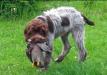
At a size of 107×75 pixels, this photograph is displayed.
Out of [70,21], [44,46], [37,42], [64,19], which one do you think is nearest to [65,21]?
[64,19]

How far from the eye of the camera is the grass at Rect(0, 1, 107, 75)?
7457 millimetres

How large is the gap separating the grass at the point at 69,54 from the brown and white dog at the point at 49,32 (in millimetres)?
311

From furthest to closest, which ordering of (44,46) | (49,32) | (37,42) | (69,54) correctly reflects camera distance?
(69,54) < (49,32) < (44,46) < (37,42)

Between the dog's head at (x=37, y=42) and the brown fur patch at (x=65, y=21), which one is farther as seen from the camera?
the brown fur patch at (x=65, y=21)

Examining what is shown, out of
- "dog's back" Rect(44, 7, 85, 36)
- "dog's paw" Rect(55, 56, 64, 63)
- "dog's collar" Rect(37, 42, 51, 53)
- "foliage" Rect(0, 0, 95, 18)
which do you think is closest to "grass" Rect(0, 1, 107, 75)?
"dog's paw" Rect(55, 56, 64, 63)

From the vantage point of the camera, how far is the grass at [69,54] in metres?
7.46

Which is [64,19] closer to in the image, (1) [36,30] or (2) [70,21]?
(2) [70,21]

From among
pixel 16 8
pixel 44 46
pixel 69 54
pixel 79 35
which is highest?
pixel 44 46

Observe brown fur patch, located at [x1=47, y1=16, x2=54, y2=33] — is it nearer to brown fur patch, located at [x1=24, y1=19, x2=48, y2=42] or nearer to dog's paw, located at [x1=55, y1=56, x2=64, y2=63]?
brown fur patch, located at [x1=24, y1=19, x2=48, y2=42]

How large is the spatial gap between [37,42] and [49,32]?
2.30 feet

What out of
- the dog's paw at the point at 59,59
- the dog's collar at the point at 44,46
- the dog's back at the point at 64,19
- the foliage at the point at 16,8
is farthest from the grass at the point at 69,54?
the dog's back at the point at 64,19

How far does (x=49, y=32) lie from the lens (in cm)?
742

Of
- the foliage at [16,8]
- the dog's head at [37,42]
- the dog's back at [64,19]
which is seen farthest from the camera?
the foliage at [16,8]

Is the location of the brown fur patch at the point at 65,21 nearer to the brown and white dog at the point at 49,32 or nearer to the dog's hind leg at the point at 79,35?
the brown and white dog at the point at 49,32
